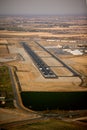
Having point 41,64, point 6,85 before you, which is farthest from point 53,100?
point 6,85

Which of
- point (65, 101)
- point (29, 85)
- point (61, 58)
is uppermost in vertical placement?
point (61, 58)

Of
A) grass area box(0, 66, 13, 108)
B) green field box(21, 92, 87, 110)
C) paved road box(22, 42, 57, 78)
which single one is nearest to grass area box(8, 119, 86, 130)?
green field box(21, 92, 87, 110)

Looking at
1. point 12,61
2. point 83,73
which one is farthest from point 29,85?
point 83,73

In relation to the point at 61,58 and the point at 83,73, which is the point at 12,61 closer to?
the point at 61,58

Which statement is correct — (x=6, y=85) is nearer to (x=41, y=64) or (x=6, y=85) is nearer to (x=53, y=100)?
(x=41, y=64)

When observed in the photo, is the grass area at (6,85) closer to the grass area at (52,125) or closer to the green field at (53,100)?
the green field at (53,100)

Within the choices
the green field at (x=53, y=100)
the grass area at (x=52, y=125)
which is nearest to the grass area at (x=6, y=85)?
the green field at (x=53, y=100)

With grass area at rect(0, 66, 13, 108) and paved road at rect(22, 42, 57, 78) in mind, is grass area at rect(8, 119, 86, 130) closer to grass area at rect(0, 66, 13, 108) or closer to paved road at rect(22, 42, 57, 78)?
grass area at rect(0, 66, 13, 108)

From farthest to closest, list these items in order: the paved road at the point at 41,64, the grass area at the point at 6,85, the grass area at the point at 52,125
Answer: the paved road at the point at 41,64
the grass area at the point at 6,85
the grass area at the point at 52,125
